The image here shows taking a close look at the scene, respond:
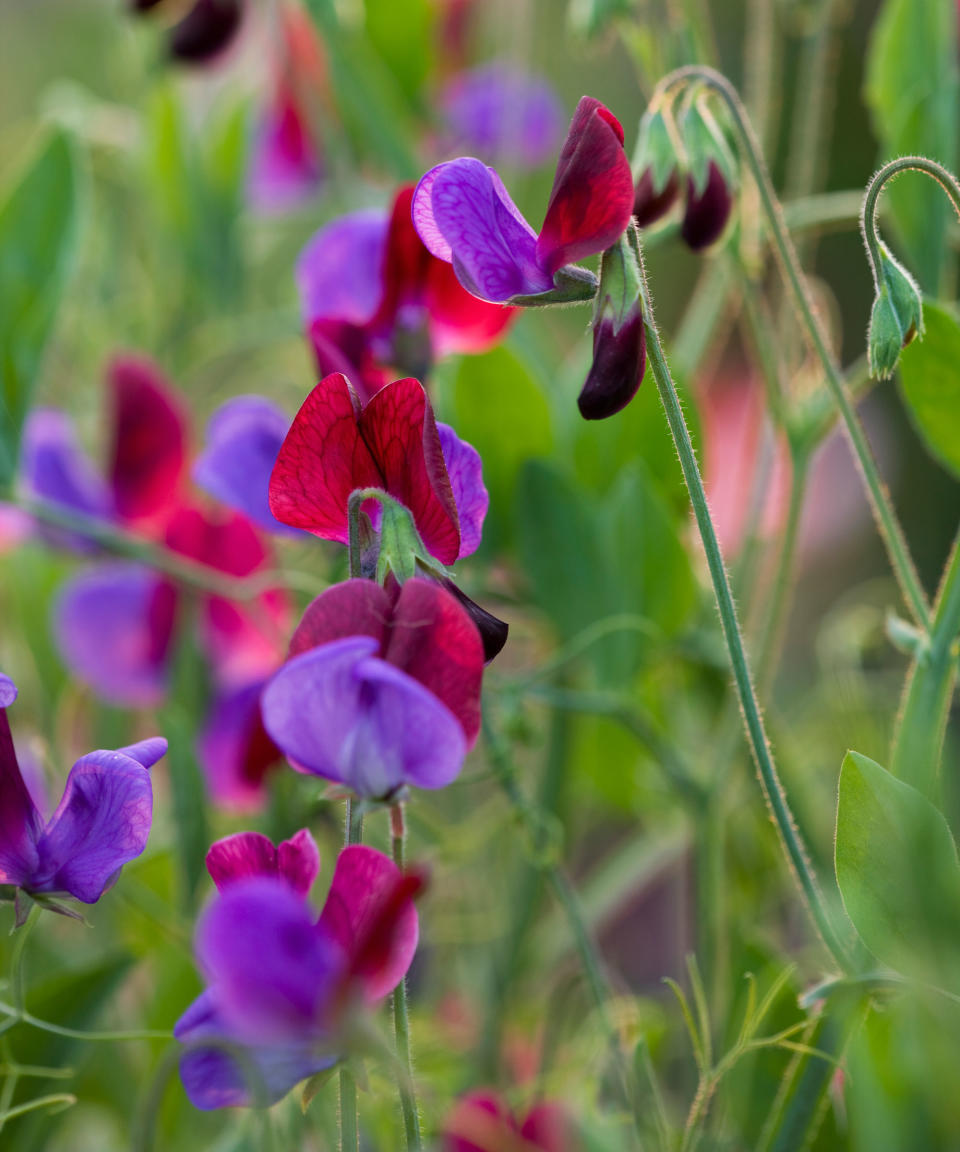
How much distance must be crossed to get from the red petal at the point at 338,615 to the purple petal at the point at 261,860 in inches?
2.5

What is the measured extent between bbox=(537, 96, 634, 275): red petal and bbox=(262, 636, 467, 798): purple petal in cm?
13

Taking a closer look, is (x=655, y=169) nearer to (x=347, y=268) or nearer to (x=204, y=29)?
(x=347, y=268)

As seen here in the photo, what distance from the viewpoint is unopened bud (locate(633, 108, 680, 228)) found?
1.44 ft

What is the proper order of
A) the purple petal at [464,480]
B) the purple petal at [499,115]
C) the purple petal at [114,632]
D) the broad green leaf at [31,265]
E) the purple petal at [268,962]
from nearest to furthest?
the purple petal at [268,962], the purple petal at [464,480], the broad green leaf at [31,265], the purple petal at [114,632], the purple petal at [499,115]

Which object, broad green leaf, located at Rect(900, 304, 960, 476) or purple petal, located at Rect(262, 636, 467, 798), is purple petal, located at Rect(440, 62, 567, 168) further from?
purple petal, located at Rect(262, 636, 467, 798)

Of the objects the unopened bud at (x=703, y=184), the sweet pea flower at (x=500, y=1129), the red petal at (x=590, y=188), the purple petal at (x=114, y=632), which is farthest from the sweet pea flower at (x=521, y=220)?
the purple petal at (x=114, y=632)

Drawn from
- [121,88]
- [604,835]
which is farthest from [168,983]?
[604,835]

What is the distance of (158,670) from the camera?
2.56 feet

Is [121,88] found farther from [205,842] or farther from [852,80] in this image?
[852,80]

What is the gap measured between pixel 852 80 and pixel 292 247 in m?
1.63

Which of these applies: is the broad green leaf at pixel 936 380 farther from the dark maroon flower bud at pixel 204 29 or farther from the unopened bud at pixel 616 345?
the dark maroon flower bud at pixel 204 29

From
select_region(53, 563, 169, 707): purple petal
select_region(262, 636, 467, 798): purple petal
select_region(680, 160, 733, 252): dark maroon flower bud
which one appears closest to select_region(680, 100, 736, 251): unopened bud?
select_region(680, 160, 733, 252): dark maroon flower bud

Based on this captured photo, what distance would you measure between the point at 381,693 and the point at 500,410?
1.12ft

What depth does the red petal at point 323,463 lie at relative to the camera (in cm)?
36
